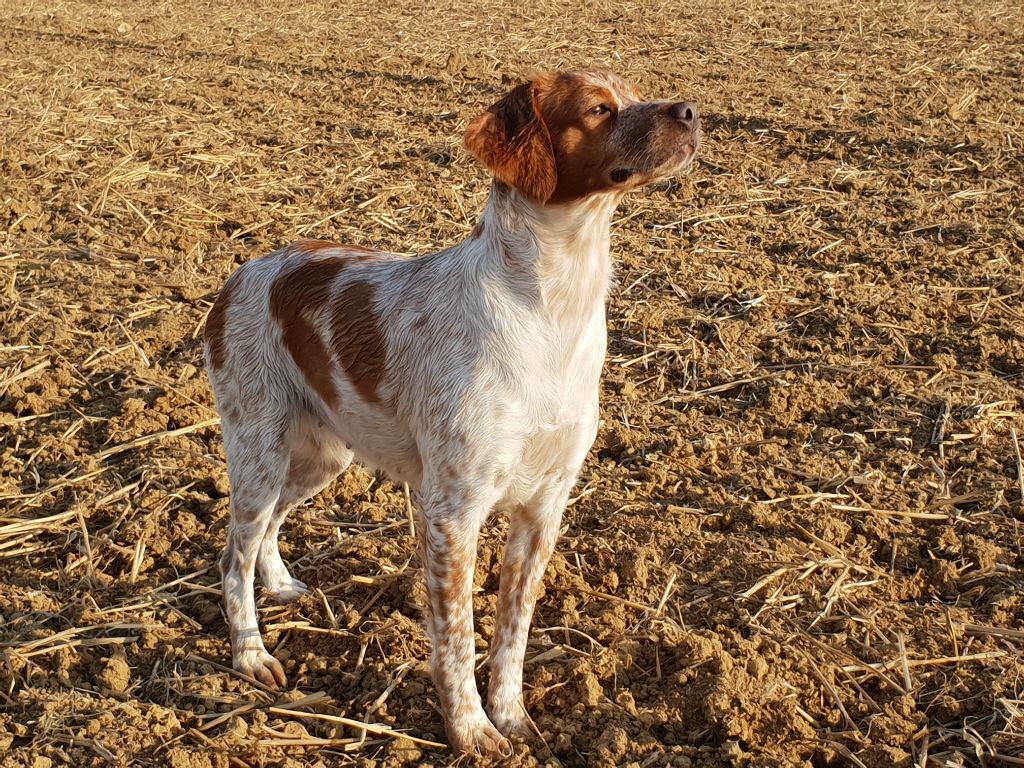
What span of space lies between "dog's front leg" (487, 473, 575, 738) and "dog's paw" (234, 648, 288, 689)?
2.34ft

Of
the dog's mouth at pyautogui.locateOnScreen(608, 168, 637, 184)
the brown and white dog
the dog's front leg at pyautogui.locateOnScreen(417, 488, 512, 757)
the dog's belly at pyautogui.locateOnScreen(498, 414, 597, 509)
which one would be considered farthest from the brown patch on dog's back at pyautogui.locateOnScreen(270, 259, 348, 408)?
the dog's mouth at pyautogui.locateOnScreen(608, 168, 637, 184)

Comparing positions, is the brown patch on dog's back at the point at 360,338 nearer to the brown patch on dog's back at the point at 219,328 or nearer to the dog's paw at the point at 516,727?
the brown patch on dog's back at the point at 219,328

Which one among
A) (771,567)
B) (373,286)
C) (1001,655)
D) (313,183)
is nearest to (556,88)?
(373,286)

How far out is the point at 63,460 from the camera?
14.6ft

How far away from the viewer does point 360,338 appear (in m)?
3.21

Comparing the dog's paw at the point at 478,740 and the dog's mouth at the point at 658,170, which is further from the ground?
the dog's mouth at the point at 658,170

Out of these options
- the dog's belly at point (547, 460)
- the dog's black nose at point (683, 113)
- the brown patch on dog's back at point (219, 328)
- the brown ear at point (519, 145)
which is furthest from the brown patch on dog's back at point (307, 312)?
the dog's black nose at point (683, 113)

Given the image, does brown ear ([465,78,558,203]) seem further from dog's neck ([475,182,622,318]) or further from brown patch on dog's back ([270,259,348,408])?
brown patch on dog's back ([270,259,348,408])

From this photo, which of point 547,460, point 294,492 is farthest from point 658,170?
point 294,492

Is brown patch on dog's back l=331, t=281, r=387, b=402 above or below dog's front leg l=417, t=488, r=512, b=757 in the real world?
above

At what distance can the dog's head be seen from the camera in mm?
2740

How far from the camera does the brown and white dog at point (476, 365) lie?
2.81 metres

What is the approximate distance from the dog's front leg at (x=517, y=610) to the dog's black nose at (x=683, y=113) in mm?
1174

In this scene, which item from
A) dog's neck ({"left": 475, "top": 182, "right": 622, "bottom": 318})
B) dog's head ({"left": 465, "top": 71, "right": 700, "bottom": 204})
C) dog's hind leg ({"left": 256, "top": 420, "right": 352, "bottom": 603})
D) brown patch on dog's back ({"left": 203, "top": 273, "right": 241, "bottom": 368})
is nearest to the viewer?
dog's head ({"left": 465, "top": 71, "right": 700, "bottom": 204})
